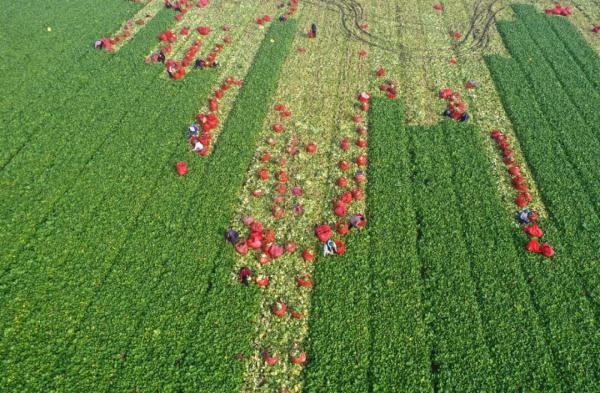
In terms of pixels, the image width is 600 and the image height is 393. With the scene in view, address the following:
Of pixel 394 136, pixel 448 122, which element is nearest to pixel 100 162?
pixel 394 136

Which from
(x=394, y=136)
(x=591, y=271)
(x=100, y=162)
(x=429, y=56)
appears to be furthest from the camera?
(x=429, y=56)

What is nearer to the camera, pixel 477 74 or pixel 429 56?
pixel 477 74

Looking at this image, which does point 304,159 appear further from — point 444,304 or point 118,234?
point 444,304

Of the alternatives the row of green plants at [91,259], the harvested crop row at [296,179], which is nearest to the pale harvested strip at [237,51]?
the harvested crop row at [296,179]

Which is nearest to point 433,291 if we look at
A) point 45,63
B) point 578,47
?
point 578,47

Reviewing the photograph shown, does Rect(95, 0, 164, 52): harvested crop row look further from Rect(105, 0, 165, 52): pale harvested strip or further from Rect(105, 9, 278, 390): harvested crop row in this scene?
Rect(105, 9, 278, 390): harvested crop row

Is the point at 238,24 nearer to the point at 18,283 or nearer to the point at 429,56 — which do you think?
the point at 429,56
